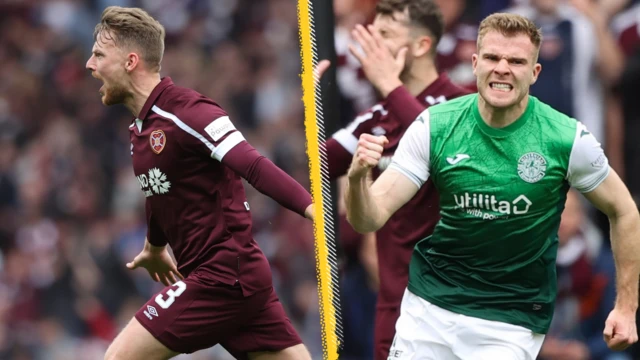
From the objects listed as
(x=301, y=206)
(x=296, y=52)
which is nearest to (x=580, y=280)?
(x=301, y=206)

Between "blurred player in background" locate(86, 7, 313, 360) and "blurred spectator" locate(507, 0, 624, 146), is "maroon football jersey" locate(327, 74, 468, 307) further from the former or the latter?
"blurred spectator" locate(507, 0, 624, 146)

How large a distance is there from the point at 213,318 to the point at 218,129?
2.90 ft

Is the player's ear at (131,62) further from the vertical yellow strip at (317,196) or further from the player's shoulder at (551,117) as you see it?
the player's shoulder at (551,117)

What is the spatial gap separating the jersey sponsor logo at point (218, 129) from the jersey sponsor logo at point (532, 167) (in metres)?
1.28

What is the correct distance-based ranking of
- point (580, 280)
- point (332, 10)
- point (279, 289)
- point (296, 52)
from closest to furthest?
point (332, 10), point (580, 280), point (279, 289), point (296, 52)

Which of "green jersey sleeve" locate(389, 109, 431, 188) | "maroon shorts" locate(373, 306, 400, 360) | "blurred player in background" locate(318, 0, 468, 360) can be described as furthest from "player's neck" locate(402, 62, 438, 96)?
"green jersey sleeve" locate(389, 109, 431, 188)

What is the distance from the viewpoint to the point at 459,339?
5000 millimetres

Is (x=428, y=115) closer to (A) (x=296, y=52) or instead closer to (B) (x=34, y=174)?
(A) (x=296, y=52)

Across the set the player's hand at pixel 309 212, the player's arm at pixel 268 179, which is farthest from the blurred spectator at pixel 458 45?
the player's hand at pixel 309 212

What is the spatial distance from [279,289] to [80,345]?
2.14 metres

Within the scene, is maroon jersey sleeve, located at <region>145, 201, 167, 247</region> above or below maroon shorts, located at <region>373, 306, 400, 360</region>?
above

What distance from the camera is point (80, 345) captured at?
11.2m

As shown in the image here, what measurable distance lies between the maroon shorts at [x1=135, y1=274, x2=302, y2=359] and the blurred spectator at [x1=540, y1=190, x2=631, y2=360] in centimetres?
302

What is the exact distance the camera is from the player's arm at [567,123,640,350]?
16.1 feet
